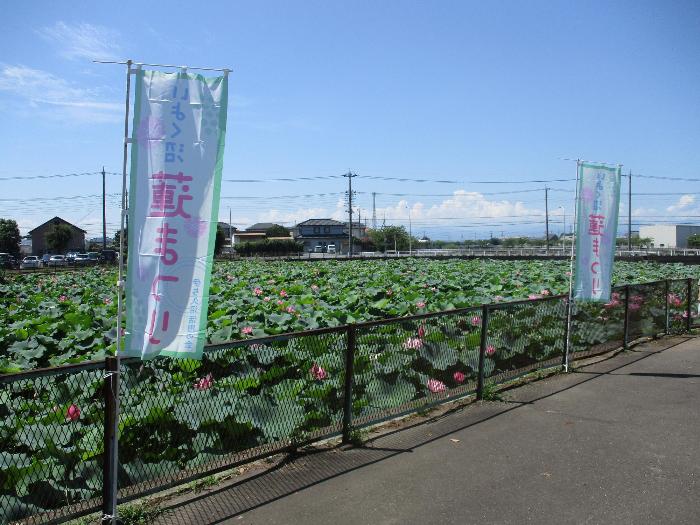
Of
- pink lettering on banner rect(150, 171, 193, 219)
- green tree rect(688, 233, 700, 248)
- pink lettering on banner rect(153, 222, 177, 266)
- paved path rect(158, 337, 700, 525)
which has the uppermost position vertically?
green tree rect(688, 233, 700, 248)

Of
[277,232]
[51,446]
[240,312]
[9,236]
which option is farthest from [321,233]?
[51,446]

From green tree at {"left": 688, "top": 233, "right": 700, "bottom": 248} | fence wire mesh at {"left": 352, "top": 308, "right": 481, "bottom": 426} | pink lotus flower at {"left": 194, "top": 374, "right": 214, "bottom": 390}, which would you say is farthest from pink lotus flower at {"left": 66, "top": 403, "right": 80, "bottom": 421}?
green tree at {"left": 688, "top": 233, "right": 700, "bottom": 248}

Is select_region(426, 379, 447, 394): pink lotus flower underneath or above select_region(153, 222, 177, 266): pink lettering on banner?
underneath

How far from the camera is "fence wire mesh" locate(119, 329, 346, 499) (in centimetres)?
390

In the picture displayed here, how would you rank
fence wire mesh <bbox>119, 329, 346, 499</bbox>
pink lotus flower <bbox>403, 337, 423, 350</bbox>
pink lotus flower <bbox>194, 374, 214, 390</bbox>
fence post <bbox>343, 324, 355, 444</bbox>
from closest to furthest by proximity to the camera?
1. fence wire mesh <bbox>119, 329, 346, 499</bbox>
2. pink lotus flower <bbox>194, 374, 214, 390</bbox>
3. fence post <bbox>343, 324, 355, 444</bbox>
4. pink lotus flower <bbox>403, 337, 423, 350</bbox>

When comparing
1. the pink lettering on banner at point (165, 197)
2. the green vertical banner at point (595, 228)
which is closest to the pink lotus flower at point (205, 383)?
the pink lettering on banner at point (165, 197)

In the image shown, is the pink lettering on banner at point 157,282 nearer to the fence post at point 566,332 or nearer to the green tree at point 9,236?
the fence post at point 566,332

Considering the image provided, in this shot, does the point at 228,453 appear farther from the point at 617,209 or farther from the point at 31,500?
the point at 617,209

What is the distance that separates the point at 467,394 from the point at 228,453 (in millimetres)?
3101

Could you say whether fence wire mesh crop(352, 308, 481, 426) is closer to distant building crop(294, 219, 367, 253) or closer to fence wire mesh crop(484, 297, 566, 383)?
fence wire mesh crop(484, 297, 566, 383)

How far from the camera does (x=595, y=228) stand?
26.0 ft

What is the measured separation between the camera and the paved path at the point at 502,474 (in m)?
3.65

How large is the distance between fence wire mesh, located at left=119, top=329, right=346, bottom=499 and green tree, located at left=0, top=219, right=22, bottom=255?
224 feet

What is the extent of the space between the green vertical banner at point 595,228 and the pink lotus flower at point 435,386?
3.03 m
